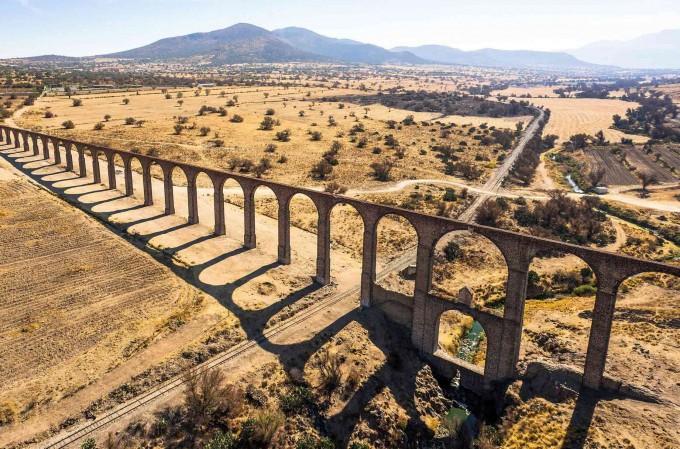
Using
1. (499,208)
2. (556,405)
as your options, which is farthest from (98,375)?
(499,208)

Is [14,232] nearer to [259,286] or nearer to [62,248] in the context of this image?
[62,248]

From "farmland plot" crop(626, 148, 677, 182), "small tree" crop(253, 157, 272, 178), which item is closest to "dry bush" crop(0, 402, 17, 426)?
"small tree" crop(253, 157, 272, 178)

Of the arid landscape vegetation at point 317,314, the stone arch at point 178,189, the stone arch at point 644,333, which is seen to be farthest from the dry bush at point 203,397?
the stone arch at point 178,189

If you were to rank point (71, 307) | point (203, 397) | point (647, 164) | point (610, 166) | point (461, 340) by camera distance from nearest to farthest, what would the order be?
point (203, 397)
point (71, 307)
point (461, 340)
point (610, 166)
point (647, 164)

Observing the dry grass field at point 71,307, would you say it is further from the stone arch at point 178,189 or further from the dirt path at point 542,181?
the dirt path at point 542,181

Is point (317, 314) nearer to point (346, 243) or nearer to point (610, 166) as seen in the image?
point (346, 243)

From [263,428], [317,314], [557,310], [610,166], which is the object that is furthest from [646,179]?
[263,428]

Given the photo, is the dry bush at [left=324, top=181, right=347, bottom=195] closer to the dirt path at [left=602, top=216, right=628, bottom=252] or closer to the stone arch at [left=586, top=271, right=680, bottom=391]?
the dirt path at [left=602, top=216, right=628, bottom=252]
